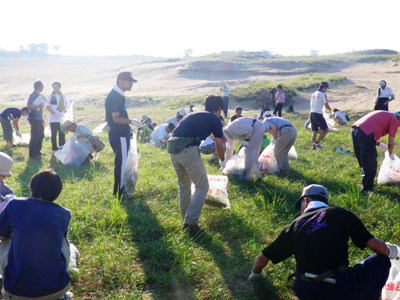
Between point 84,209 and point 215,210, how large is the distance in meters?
1.59

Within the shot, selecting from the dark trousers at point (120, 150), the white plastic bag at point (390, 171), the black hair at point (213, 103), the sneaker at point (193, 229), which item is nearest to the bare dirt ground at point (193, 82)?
the white plastic bag at point (390, 171)

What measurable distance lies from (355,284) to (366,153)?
3133 mm

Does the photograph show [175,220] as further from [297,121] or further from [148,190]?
[297,121]

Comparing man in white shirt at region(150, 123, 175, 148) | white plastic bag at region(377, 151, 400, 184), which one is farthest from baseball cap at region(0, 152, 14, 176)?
man in white shirt at region(150, 123, 175, 148)

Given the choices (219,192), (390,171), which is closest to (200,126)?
(219,192)

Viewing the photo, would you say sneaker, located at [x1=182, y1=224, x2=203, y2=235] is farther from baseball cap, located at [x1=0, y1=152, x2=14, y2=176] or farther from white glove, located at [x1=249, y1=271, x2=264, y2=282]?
baseball cap, located at [x1=0, y1=152, x2=14, y2=176]

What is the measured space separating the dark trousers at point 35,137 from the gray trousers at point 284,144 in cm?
471

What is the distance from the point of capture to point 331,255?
2645 millimetres

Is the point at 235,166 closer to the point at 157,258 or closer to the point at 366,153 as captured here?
the point at 366,153

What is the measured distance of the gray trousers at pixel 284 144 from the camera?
270 inches

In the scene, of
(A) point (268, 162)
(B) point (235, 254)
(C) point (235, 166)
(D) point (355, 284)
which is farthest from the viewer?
(A) point (268, 162)

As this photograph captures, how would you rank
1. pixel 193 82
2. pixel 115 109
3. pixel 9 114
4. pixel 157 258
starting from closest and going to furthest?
pixel 157 258 < pixel 115 109 < pixel 9 114 < pixel 193 82

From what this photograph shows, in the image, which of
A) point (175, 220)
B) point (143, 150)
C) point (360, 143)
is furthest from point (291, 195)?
point (143, 150)

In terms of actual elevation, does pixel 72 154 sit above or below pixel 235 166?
below
